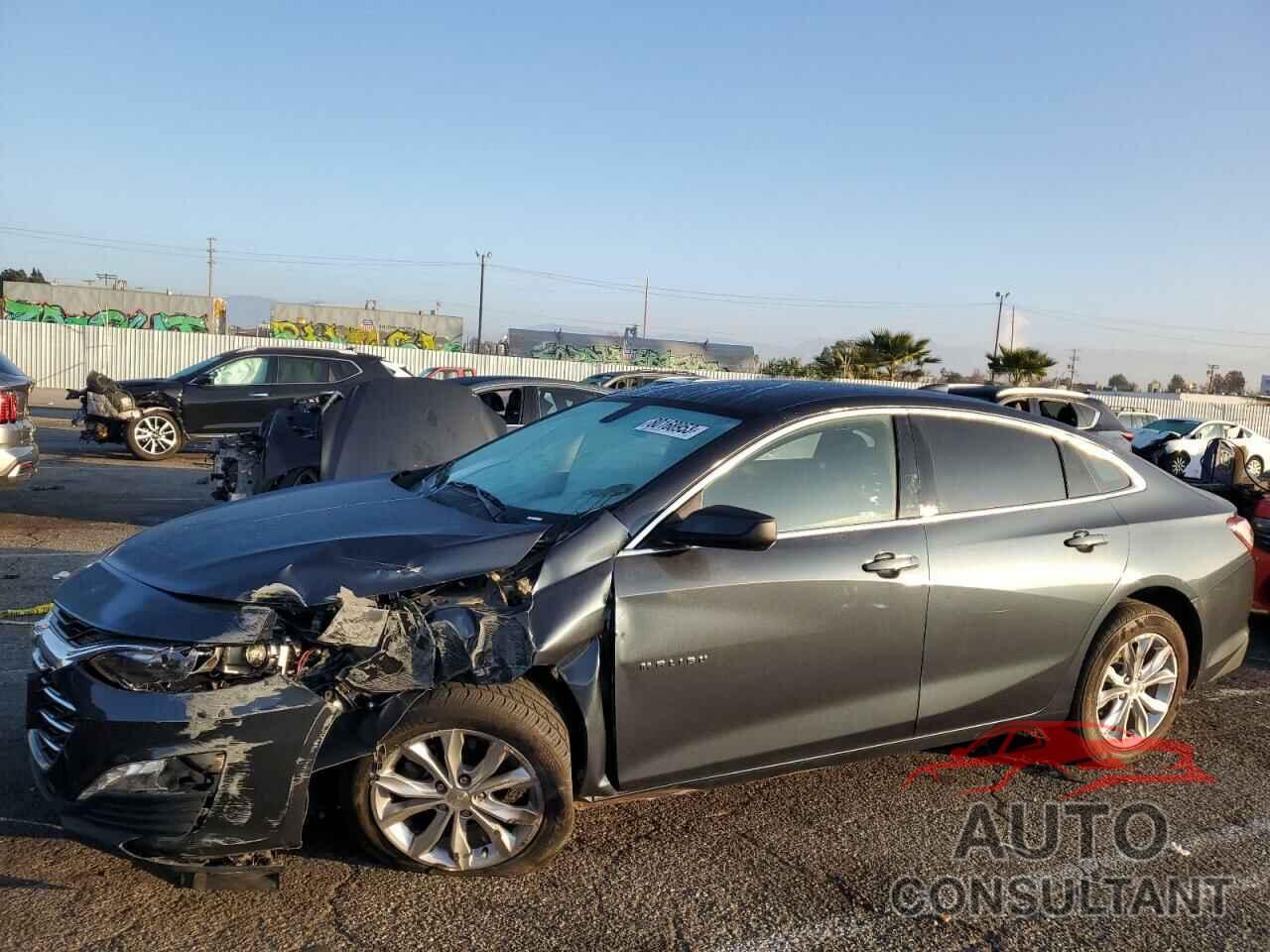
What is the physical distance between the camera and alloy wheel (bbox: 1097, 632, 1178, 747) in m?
4.60

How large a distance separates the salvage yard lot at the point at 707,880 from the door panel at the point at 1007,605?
1.49 ft

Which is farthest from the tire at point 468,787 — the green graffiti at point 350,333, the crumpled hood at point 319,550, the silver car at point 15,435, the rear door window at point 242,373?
the green graffiti at point 350,333

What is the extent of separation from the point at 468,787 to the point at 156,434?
13.7m

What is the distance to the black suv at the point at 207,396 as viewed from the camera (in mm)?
15086

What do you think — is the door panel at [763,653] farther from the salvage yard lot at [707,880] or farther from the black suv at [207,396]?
the black suv at [207,396]

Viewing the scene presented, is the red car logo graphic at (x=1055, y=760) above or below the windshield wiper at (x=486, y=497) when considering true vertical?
below

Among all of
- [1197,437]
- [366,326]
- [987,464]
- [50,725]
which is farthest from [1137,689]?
[366,326]

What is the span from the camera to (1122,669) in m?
4.64

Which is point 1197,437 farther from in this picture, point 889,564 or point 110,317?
point 110,317

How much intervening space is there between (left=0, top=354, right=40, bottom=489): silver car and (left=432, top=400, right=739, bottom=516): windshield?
18.0 feet

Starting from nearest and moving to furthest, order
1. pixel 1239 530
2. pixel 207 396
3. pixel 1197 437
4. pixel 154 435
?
pixel 1239 530 → pixel 154 435 → pixel 207 396 → pixel 1197 437

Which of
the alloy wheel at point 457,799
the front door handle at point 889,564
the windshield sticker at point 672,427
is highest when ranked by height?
the windshield sticker at point 672,427

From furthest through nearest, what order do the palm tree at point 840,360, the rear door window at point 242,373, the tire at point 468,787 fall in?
the palm tree at point 840,360 < the rear door window at point 242,373 < the tire at point 468,787

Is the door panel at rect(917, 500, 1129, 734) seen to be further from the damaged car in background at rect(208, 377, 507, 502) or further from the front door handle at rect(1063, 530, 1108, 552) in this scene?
the damaged car in background at rect(208, 377, 507, 502)
